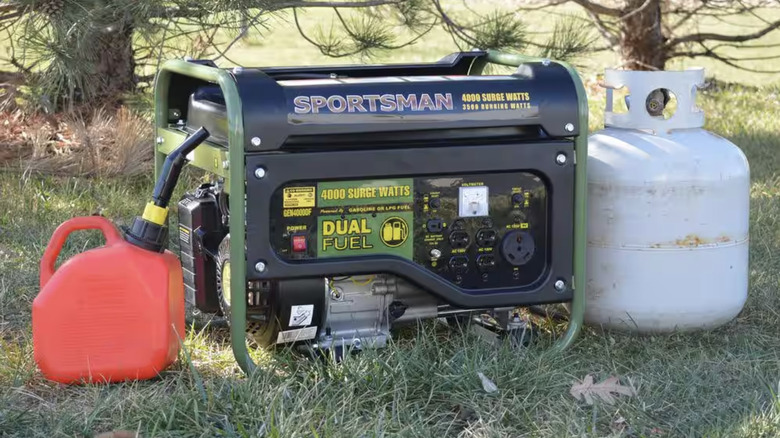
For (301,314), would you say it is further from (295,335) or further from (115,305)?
(115,305)

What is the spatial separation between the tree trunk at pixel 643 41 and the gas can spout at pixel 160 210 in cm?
510

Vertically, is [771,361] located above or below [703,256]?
below

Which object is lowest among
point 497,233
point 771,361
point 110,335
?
point 771,361

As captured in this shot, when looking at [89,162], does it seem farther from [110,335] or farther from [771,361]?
[771,361]

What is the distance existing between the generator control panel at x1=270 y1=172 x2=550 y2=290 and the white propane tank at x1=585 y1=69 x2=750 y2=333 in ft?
0.85

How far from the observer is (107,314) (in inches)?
104

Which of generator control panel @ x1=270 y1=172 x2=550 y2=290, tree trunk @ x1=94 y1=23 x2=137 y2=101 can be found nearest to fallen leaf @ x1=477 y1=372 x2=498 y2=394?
generator control panel @ x1=270 y1=172 x2=550 y2=290

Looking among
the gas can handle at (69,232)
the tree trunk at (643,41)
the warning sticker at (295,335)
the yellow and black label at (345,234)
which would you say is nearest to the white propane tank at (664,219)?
the yellow and black label at (345,234)

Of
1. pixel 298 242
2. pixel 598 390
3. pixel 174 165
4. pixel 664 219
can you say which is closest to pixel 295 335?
pixel 298 242

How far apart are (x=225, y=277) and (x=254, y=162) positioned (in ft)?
1.43

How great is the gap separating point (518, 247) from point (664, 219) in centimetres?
46

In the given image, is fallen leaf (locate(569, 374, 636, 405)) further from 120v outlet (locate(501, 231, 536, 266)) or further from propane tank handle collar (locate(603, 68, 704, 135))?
propane tank handle collar (locate(603, 68, 704, 135))

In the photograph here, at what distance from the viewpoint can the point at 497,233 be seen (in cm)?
290

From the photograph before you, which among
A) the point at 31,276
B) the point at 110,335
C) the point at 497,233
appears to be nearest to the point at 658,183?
the point at 497,233
